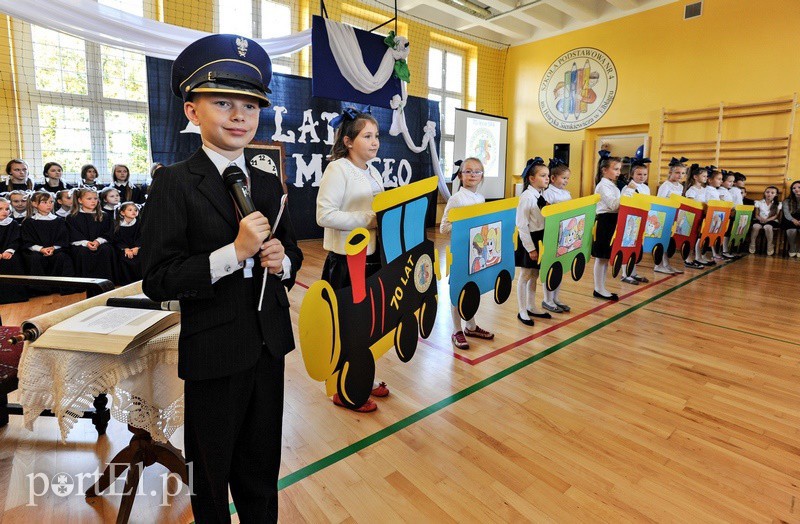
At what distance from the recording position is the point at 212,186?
93 centimetres

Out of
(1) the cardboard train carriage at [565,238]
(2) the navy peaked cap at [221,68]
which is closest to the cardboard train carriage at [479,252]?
(1) the cardboard train carriage at [565,238]

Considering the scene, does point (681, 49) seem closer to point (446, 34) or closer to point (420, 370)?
point (446, 34)

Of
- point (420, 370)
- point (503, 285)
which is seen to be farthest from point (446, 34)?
point (420, 370)

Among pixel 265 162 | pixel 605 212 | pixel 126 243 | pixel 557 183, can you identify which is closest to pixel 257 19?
pixel 265 162

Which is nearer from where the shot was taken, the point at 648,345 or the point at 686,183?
the point at 648,345

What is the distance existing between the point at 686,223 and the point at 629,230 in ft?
5.30

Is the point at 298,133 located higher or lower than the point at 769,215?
higher

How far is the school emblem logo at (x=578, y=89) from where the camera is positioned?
8.27 m

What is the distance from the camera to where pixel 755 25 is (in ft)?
21.6

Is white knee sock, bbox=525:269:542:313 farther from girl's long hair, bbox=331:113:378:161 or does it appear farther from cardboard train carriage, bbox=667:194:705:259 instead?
cardboard train carriage, bbox=667:194:705:259

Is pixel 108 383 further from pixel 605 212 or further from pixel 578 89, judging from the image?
pixel 578 89

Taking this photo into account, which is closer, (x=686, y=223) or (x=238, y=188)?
(x=238, y=188)

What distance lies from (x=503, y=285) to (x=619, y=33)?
760cm

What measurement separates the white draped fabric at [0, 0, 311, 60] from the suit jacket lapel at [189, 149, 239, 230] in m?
3.25
